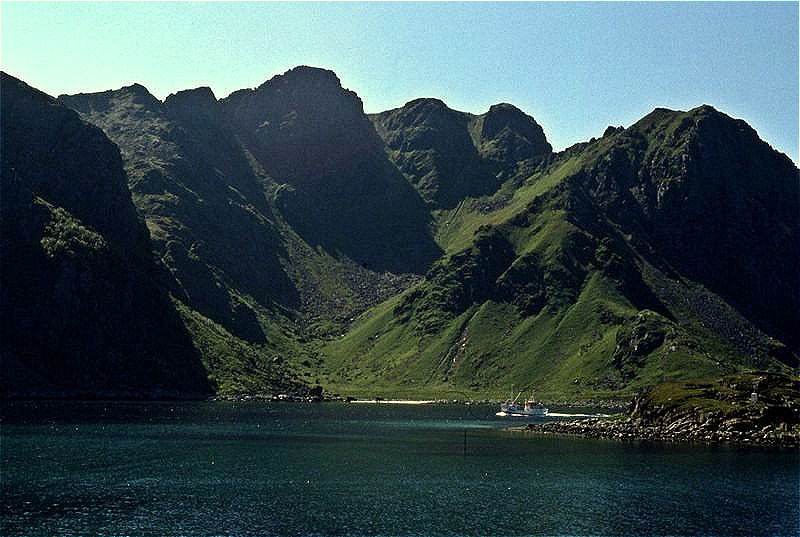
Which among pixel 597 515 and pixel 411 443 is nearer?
pixel 597 515

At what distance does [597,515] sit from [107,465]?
85309 mm

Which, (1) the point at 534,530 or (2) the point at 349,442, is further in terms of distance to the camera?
(2) the point at 349,442

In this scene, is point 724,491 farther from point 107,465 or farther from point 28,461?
point 28,461

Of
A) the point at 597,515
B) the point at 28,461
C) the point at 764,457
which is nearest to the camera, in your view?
the point at 597,515

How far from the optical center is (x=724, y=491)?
128750 millimetres

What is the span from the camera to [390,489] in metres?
129

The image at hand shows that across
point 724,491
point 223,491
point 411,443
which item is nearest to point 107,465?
point 223,491

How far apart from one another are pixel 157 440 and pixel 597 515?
116 metres

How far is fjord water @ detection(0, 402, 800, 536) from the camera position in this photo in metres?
103

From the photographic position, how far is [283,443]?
639 ft

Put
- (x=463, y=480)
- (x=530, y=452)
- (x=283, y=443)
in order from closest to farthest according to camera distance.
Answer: (x=463, y=480), (x=530, y=452), (x=283, y=443)

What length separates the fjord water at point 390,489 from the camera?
337 ft

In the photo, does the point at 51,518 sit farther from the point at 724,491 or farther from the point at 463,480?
the point at 724,491

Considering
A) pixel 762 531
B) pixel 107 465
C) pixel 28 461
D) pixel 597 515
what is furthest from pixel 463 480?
pixel 28 461
